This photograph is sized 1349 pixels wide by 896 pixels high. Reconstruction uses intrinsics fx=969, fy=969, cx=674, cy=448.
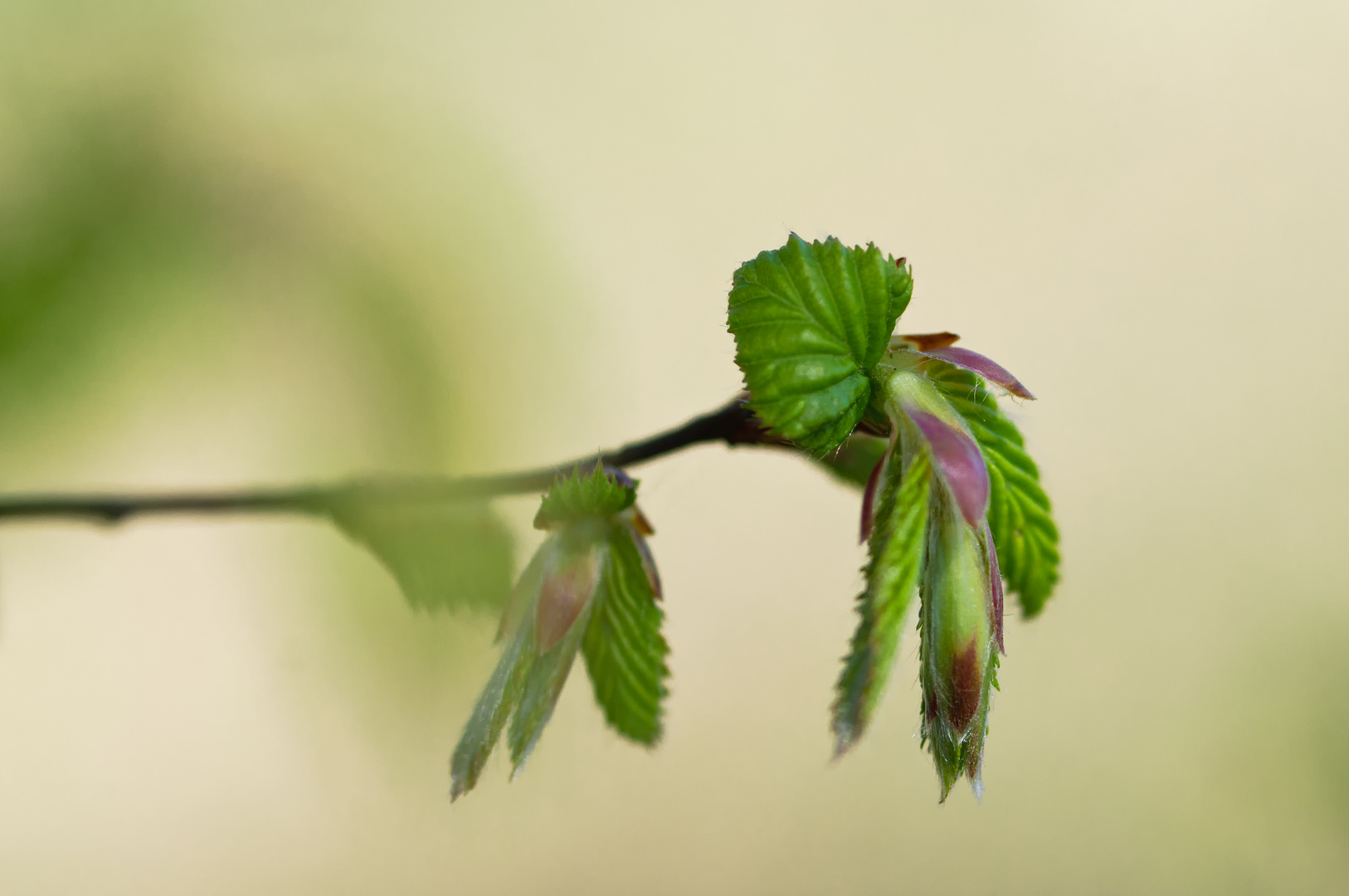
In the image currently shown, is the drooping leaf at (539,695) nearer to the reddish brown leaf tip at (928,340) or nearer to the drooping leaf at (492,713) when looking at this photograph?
the drooping leaf at (492,713)

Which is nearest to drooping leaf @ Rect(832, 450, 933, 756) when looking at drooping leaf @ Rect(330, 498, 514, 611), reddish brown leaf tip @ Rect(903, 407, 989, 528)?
reddish brown leaf tip @ Rect(903, 407, 989, 528)

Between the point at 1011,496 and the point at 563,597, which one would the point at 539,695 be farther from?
the point at 1011,496

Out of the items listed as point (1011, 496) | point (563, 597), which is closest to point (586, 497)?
point (563, 597)

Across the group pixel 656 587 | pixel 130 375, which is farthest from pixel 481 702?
pixel 130 375

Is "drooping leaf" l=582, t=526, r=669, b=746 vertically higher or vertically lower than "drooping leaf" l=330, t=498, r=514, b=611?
lower

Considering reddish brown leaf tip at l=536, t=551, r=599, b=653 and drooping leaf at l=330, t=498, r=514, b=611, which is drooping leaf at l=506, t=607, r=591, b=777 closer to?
reddish brown leaf tip at l=536, t=551, r=599, b=653

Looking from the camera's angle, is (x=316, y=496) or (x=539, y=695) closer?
(x=539, y=695)
